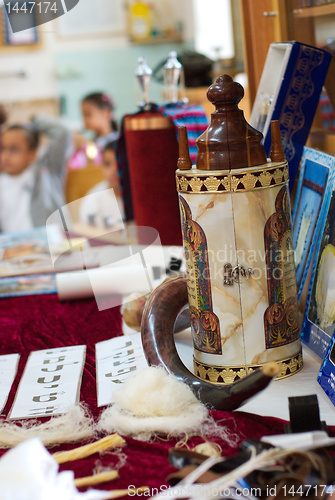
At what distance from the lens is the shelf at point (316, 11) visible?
1.14 meters

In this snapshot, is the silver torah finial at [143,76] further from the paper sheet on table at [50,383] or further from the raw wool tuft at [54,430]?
the raw wool tuft at [54,430]

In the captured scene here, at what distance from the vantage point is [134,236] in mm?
1537

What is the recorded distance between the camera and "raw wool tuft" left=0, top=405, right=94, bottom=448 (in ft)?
2.40

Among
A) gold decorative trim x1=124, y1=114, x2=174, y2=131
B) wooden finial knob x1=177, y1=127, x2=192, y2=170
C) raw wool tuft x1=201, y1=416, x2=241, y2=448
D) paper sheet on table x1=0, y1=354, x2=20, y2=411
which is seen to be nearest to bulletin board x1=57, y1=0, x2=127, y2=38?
gold decorative trim x1=124, y1=114, x2=174, y2=131

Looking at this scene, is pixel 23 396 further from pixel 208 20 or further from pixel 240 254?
pixel 208 20

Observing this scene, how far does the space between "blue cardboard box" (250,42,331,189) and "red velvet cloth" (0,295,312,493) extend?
473 millimetres

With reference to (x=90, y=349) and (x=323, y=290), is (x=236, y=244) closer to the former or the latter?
(x=323, y=290)

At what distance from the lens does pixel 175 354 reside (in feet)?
2.77

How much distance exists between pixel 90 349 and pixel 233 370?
1.04 ft

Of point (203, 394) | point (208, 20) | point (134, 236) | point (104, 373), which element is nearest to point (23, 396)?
point (104, 373)

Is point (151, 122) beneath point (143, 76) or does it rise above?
beneath

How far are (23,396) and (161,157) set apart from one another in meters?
0.84

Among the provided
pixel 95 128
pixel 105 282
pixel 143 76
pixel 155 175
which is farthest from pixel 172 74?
pixel 95 128

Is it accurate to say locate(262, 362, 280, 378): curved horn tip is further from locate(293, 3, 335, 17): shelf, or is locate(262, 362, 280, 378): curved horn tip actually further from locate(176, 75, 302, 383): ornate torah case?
locate(293, 3, 335, 17): shelf
